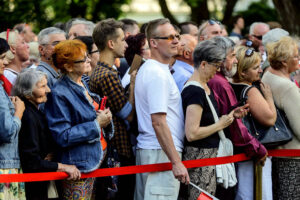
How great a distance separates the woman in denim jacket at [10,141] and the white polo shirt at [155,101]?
1.10 meters

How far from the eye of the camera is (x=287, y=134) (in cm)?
537

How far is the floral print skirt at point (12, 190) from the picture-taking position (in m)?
3.96

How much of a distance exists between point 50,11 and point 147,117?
13043 mm

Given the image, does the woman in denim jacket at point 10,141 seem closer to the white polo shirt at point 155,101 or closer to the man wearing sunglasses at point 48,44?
the white polo shirt at point 155,101

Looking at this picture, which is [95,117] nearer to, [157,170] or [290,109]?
[157,170]

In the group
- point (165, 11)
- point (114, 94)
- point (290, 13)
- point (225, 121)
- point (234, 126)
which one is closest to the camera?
point (225, 121)

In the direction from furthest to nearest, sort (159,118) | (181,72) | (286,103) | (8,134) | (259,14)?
(259,14) < (181,72) < (286,103) < (159,118) < (8,134)

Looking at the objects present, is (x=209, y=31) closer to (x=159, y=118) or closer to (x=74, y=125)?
(x=159, y=118)

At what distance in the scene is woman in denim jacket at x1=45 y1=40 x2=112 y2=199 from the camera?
13.9 feet

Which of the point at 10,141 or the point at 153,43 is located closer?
the point at 10,141

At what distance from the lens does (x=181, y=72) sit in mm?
5672

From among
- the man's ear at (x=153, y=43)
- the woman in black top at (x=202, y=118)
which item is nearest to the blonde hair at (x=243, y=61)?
the woman in black top at (x=202, y=118)

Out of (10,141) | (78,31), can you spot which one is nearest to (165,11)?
(78,31)

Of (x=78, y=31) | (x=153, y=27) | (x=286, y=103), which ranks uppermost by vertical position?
(x=153, y=27)
